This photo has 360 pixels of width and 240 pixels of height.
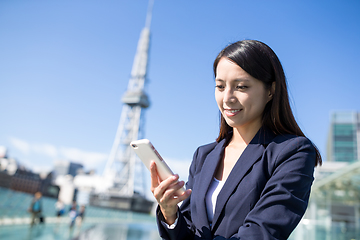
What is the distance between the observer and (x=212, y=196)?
1.51 metres

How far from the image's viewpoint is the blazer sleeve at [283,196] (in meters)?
1.19

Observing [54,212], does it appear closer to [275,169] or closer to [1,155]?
[275,169]

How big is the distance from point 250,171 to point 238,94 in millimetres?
346

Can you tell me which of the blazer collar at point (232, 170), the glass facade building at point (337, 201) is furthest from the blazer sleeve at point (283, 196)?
the glass facade building at point (337, 201)

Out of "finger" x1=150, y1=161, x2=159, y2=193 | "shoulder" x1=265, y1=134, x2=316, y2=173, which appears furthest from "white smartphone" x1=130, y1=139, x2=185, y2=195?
"shoulder" x1=265, y1=134, x2=316, y2=173

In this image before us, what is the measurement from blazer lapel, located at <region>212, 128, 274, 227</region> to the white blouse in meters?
0.08

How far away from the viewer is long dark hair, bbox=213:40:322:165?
1439mm

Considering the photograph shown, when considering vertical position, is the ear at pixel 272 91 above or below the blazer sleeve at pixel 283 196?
above

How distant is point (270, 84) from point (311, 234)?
7.14 metres

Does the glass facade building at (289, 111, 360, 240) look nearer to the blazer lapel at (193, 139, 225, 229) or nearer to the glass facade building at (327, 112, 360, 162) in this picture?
the glass facade building at (327, 112, 360, 162)

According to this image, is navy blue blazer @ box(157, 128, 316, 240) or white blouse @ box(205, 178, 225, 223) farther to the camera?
white blouse @ box(205, 178, 225, 223)

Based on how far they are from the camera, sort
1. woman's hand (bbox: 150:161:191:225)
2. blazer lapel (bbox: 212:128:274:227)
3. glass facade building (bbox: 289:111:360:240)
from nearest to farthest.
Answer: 1. woman's hand (bbox: 150:161:191:225)
2. blazer lapel (bbox: 212:128:274:227)
3. glass facade building (bbox: 289:111:360:240)

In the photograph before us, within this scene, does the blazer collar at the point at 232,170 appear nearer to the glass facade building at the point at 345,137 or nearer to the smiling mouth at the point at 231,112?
the smiling mouth at the point at 231,112

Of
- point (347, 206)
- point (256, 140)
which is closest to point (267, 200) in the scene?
point (256, 140)
